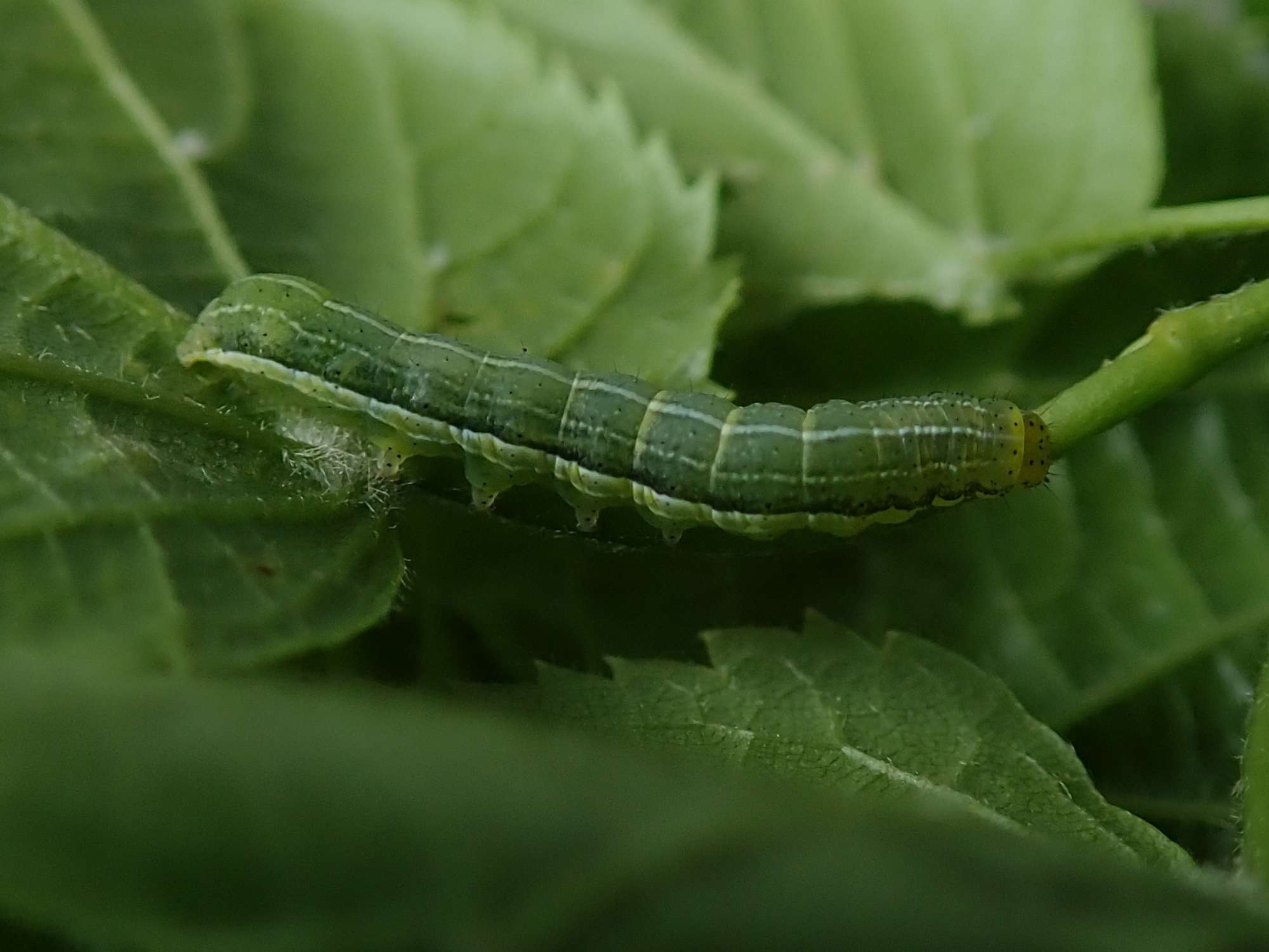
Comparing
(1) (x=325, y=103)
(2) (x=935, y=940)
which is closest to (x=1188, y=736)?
(2) (x=935, y=940)

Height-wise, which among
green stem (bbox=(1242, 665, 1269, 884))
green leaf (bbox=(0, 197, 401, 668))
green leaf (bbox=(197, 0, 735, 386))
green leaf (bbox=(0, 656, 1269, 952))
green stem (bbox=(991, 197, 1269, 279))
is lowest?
green stem (bbox=(1242, 665, 1269, 884))

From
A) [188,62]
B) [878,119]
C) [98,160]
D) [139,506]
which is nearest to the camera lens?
[139,506]

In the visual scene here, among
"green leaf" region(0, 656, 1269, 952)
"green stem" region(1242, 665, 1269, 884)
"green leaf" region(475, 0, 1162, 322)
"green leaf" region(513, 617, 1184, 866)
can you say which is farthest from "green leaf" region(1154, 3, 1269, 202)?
"green leaf" region(0, 656, 1269, 952)

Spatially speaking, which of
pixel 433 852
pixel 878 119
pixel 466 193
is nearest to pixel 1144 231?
pixel 878 119

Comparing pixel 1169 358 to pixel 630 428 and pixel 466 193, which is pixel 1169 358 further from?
pixel 466 193

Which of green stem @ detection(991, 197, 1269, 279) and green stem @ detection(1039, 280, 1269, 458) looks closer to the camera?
green stem @ detection(1039, 280, 1269, 458)

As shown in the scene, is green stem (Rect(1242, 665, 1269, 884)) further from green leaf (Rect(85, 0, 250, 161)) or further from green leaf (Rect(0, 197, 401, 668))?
green leaf (Rect(85, 0, 250, 161))

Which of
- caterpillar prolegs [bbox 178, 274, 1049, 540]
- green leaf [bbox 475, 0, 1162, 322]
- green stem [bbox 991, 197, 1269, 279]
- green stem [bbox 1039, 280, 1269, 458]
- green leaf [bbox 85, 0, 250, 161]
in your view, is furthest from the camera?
green leaf [bbox 475, 0, 1162, 322]

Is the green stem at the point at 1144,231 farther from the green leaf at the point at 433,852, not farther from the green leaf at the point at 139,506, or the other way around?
the green leaf at the point at 139,506
